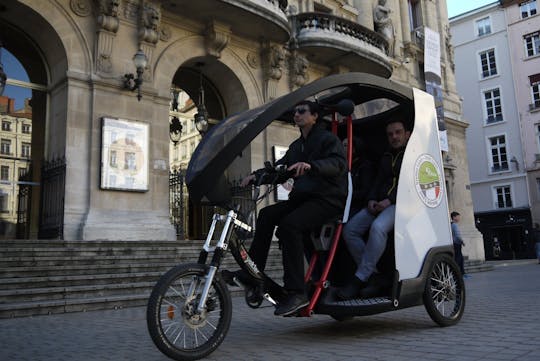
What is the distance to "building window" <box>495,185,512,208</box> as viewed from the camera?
36.8 metres

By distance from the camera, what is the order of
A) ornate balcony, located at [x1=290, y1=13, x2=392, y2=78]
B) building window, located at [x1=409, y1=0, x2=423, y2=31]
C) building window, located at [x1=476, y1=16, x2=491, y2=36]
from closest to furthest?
ornate balcony, located at [x1=290, y1=13, x2=392, y2=78]
building window, located at [x1=409, y1=0, x2=423, y2=31]
building window, located at [x1=476, y1=16, x2=491, y2=36]

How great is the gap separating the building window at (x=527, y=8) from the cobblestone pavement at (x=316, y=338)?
37258mm

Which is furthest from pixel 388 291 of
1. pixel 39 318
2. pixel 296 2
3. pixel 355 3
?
pixel 355 3

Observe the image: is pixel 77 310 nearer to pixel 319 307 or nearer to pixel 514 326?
pixel 319 307

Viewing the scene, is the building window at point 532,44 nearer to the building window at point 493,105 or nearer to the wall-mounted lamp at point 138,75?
the building window at point 493,105

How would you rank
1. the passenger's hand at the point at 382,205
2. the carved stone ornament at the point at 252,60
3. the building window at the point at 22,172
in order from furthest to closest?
the carved stone ornament at the point at 252,60, the building window at the point at 22,172, the passenger's hand at the point at 382,205

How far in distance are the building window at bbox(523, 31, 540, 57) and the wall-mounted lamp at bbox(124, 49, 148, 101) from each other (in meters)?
33.2

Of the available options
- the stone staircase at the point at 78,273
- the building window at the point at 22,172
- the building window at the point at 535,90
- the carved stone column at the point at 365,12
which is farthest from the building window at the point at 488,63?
the building window at the point at 22,172

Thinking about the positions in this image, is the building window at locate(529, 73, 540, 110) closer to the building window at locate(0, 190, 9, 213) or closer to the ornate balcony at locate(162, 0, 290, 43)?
the ornate balcony at locate(162, 0, 290, 43)

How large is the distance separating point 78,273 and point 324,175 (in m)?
6.01

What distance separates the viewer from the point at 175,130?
55.1 feet

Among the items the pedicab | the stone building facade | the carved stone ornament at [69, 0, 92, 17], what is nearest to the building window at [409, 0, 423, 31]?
the stone building facade

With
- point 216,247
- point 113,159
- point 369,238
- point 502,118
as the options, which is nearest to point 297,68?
point 113,159

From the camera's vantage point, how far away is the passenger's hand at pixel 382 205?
191 inches
